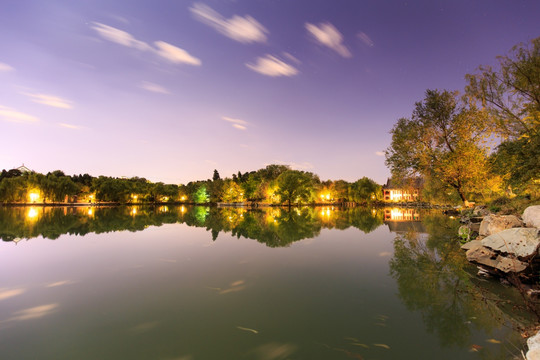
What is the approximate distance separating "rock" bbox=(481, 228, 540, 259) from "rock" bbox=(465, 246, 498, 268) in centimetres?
23

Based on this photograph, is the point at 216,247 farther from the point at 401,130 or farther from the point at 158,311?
the point at 401,130

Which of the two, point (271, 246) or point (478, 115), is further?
point (478, 115)

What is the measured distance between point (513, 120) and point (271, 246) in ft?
62.7

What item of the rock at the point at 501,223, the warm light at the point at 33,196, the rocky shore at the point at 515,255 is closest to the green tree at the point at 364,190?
the rock at the point at 501,223

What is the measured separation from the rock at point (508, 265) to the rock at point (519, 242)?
0.79 ft

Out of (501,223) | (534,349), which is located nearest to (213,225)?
(501,223)

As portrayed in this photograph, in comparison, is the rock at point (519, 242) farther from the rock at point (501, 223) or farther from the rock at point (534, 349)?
the rock at point (534, 349)

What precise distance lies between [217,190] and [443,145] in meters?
98.4

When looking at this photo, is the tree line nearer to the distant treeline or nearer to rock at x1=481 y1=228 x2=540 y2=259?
rock at x1=481 y1=228 x2=540 y2=259

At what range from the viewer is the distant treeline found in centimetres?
7850

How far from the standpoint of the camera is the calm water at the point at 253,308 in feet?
A: 15.1

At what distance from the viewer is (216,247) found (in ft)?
46.4

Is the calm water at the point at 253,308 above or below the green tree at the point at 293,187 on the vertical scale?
below

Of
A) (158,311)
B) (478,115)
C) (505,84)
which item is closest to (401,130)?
(478,115)
